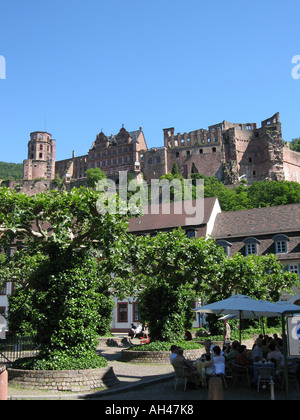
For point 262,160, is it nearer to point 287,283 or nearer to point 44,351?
point 287,283

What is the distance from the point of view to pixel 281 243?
4166cm

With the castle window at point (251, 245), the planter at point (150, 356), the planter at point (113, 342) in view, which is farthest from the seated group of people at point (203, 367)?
the castle window at point (251, 245)

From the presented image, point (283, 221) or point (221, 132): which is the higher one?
point (221, 132)

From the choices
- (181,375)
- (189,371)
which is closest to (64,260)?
(181,375)

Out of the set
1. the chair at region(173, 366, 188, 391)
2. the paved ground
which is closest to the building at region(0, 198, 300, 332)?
the paved ground

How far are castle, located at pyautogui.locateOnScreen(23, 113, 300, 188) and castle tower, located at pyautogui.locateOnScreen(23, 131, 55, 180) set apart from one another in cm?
1989

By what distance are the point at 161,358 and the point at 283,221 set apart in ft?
91.1

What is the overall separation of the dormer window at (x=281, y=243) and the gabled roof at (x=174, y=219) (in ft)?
24.0

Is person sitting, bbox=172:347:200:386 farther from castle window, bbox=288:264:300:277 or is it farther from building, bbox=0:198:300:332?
castle window, bbox=288:264:300:277

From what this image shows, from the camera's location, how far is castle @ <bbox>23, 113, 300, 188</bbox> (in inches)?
4788

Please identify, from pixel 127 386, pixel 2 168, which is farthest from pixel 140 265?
pixel 2 168

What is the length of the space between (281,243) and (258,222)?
4.69 metres

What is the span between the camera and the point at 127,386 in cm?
1348

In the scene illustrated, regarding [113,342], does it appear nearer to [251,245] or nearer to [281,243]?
[251,245]
